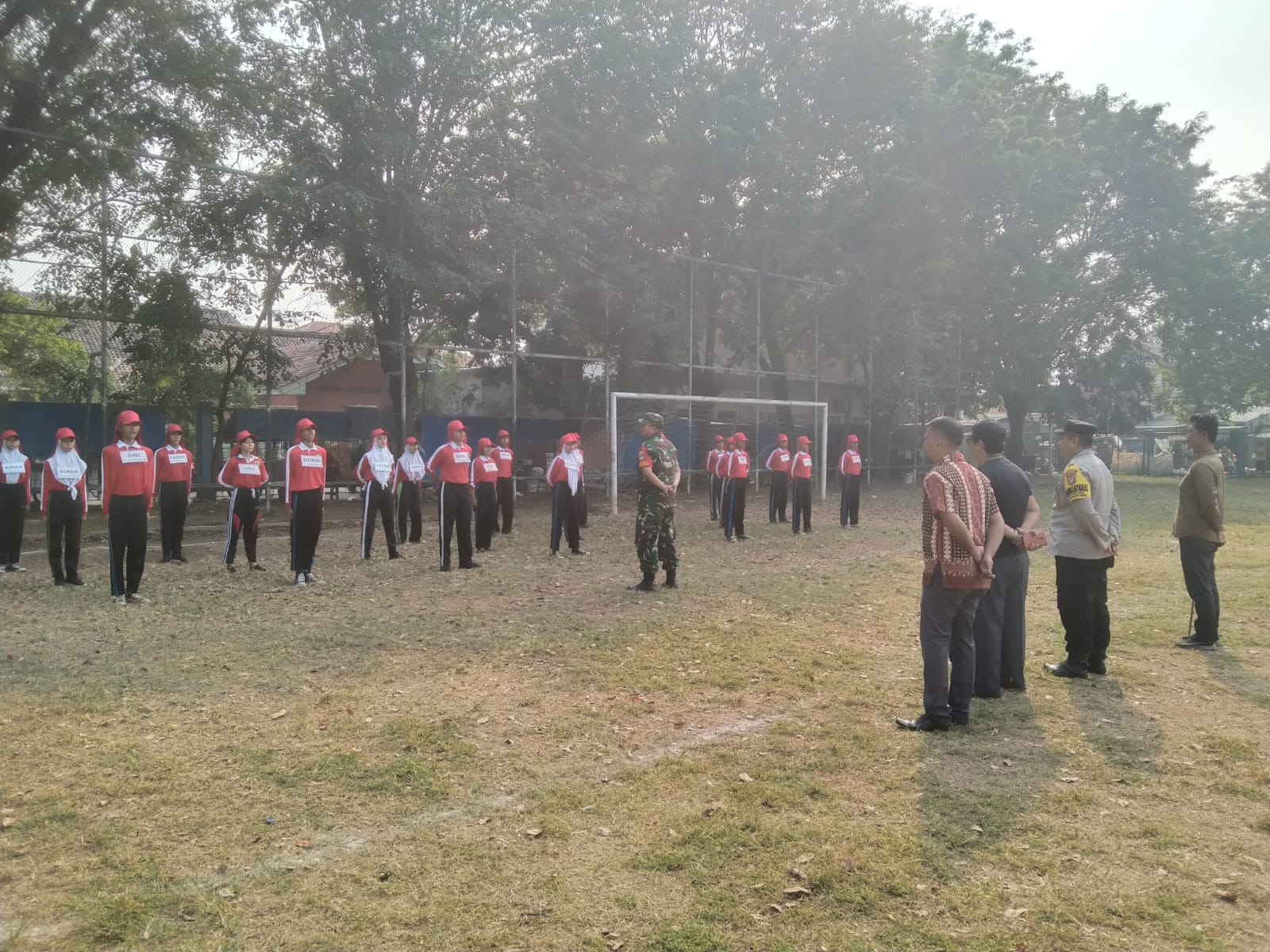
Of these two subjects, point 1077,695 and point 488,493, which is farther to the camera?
point 488,493

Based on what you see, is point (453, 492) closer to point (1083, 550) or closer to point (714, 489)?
point (714, 489)

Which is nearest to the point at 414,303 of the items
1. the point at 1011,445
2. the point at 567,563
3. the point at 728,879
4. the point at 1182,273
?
the point at 567,563

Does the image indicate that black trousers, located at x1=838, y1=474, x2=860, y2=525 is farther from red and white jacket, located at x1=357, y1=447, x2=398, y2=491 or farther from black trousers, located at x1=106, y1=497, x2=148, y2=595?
black trousers, located at x1=106, y1=497, x2=148, y2=595

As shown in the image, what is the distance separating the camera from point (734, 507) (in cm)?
1507

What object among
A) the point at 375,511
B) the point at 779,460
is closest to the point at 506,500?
the point at 375,511

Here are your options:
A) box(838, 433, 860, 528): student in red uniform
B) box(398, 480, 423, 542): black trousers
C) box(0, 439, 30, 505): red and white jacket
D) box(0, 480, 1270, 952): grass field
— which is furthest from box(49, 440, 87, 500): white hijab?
box(838, 433, 860, 528): student in red uniform

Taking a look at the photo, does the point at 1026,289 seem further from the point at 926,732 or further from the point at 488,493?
the point at 926,732

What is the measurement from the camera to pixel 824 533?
16.3 m

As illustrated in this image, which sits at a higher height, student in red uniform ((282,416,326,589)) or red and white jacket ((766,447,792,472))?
red and white jacket ((766,447,792,472))

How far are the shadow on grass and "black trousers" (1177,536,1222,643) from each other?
262cm

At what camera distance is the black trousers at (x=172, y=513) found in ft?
39.2

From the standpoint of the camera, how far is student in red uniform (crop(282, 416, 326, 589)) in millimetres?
10516

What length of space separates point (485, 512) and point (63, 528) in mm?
5295

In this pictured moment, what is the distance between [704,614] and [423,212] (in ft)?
34.4
